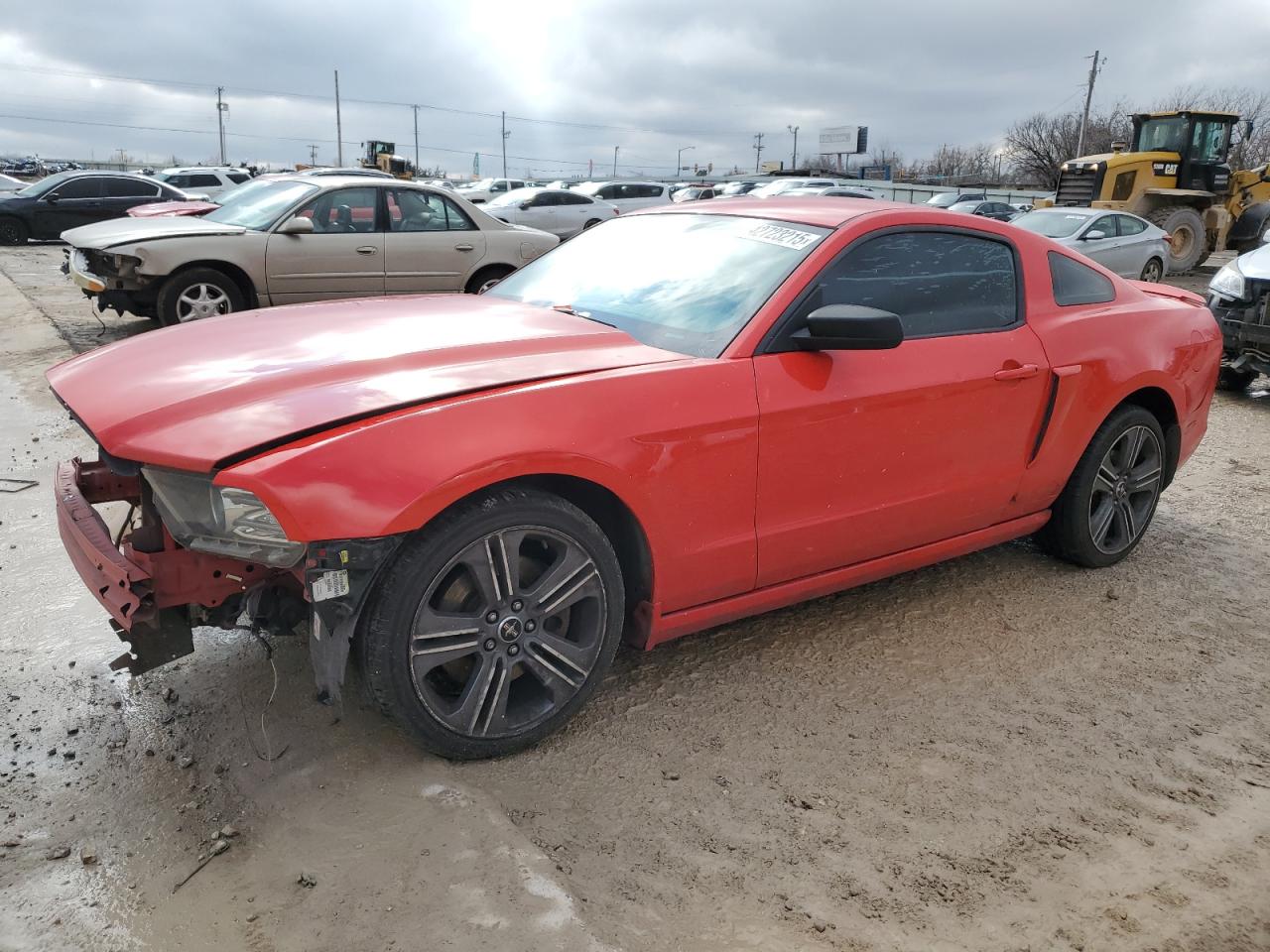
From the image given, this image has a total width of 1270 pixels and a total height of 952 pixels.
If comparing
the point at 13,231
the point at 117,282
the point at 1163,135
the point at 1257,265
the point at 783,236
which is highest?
the point at 1163,135

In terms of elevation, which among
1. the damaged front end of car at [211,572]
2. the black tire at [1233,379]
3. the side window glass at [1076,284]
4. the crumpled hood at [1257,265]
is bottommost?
the black tire at [1233,379]

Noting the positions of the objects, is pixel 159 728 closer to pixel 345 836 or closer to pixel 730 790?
pixel 345 836

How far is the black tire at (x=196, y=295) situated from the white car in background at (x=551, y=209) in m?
10.8

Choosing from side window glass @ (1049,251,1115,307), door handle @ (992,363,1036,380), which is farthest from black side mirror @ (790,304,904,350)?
side window glass @ (1049,251,1115,307)

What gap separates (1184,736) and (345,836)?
2512mm

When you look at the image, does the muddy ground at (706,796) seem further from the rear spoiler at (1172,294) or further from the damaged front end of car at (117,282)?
the damaged front end of car at (117,282)

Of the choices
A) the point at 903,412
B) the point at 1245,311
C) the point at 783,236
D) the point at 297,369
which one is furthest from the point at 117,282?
the point at 1245,311

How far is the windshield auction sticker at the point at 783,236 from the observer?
3.25 meters

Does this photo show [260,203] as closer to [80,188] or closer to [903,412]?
[903,412]

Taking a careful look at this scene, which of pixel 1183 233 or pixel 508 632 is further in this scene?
pixel 1183 233

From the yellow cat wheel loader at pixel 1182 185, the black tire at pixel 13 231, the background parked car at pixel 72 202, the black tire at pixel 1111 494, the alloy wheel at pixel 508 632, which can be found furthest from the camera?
the yellow cat wheel loader at pixel 1182 185

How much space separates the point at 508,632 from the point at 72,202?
20150 mm

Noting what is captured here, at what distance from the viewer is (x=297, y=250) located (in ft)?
28.8

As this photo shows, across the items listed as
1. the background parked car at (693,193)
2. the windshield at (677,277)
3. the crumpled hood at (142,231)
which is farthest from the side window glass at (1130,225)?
the background parked car at (693,193)
